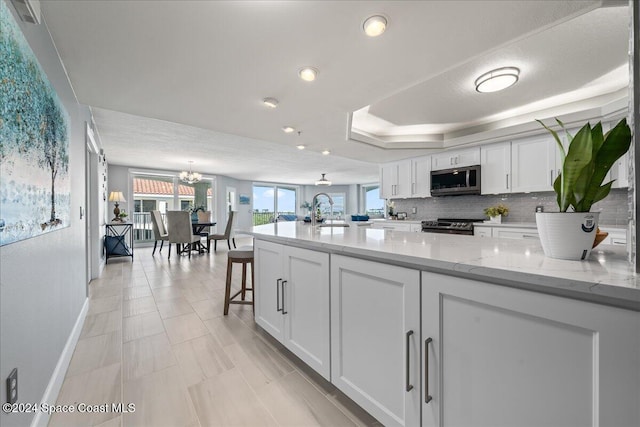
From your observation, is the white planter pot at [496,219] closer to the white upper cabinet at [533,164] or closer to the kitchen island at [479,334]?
the white upper cabinet at [533,164]

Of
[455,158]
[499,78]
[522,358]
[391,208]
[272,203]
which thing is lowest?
[522,358]

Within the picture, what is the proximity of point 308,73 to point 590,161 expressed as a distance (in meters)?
1.79

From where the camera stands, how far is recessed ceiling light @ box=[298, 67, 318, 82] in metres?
1.97

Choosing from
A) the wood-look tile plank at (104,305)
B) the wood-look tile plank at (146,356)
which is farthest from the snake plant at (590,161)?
the wood-look tile plank at (104,305)

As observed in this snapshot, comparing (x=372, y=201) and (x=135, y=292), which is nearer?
(x=135, y=292)

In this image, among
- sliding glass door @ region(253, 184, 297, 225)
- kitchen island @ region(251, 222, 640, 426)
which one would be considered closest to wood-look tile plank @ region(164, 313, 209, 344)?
kitchen island @ region(251, 222, 640, 426)

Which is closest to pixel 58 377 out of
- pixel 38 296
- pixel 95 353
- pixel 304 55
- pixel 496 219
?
pixel 95 353

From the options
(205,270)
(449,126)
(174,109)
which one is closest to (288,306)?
(174,109)

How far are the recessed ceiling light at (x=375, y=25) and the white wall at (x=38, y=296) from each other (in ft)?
5.21

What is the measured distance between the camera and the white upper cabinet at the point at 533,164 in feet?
10.7

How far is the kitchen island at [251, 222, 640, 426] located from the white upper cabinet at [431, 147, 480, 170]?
3219 mm

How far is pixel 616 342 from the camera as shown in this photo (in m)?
0.62

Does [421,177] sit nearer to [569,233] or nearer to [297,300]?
[297,300]

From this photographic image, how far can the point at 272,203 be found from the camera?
Answer: 1121cm
